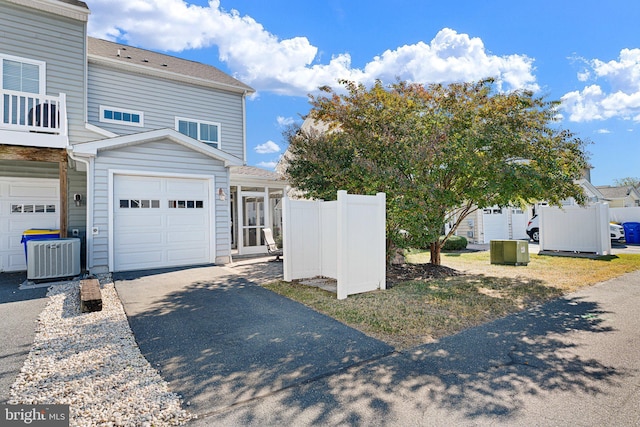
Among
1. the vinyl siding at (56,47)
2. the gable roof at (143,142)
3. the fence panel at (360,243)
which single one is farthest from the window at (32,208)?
the fence panel at (360,243)

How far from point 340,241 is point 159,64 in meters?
10.8

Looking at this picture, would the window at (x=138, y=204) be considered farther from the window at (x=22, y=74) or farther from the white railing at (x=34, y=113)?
the window at (x=22, y=74)

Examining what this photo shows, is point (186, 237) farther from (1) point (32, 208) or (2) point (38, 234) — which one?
(1) point (32, 208)

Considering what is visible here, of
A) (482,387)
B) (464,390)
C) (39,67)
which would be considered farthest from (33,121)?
(482,387)

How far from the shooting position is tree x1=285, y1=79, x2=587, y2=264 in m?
6.98

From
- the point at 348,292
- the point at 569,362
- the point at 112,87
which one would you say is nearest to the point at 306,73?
the point at 112,87

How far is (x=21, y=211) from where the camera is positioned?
9.13 m

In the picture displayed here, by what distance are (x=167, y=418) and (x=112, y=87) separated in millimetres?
11788

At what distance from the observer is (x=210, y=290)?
6.58 metres

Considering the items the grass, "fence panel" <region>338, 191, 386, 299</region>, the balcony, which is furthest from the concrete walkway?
the balcony

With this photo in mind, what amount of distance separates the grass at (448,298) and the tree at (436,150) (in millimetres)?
1418

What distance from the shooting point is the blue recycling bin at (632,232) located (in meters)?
16.4

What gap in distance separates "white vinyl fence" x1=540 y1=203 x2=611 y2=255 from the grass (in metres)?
2.69

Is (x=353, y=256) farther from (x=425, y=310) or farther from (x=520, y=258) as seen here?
(x=520, y=258)
